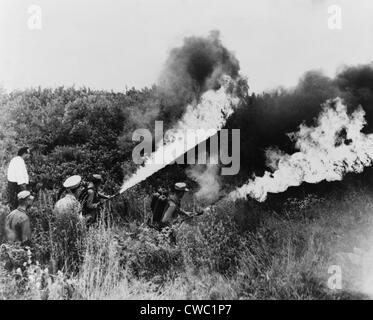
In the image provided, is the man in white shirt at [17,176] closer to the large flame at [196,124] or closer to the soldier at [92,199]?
the soldier at [92,199]

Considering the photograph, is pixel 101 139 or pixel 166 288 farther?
pixel 101 139

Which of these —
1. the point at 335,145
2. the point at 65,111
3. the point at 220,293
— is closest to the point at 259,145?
the point at 335,145

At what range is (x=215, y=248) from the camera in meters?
7.62

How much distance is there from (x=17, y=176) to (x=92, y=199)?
1290 mm

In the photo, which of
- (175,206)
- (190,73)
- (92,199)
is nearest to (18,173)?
(92,199)

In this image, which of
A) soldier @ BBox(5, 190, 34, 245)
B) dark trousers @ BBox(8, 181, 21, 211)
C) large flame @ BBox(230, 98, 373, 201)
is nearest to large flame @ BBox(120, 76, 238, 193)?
large flame @ BBox(230, 98, 373, 201)

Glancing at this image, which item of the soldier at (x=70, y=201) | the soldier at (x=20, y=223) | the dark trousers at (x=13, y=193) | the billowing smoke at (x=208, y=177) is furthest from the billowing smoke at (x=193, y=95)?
the dark trousers at (x=13, y=193)

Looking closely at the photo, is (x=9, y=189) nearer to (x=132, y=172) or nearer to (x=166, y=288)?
(x=132, y=172)

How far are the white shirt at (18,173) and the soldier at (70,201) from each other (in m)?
0.66

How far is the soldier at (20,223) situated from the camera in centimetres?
794

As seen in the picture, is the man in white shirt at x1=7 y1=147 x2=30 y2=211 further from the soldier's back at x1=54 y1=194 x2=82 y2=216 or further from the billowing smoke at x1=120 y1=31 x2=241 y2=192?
the billowing smoke at x1=120 y1=31 x2=241 y2=192
